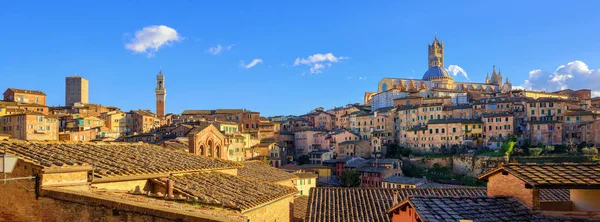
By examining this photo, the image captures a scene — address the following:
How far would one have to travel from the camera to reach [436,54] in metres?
142

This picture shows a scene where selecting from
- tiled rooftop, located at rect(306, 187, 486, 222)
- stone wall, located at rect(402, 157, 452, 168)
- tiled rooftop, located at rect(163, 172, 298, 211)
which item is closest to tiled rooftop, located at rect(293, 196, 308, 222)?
tiled rooftop, located at rect(306, 187, 486, 222)

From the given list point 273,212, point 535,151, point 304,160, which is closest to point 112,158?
point 273,212

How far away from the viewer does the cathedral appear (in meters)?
99.2

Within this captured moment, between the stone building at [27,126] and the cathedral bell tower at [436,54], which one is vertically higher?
the cathedral bell tower at [436,54]

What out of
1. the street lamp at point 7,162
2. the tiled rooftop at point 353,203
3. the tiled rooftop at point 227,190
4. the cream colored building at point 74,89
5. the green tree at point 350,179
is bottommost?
the green tree at point 350,179

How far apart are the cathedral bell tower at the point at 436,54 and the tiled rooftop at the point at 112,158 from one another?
135 meters

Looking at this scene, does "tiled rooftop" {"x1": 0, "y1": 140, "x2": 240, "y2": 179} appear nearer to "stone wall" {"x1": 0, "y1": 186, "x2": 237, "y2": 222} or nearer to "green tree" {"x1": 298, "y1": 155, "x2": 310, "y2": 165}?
"stone wall" {"x1": 0, "y1": 186, "x2": 237, "y2": 222}

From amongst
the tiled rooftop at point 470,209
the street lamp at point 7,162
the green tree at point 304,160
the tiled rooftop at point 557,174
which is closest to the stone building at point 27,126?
the green tree at point 304,160

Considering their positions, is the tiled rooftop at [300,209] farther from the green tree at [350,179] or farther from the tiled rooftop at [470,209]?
the green tree at [350,179]

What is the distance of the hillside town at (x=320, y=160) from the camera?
27.1 ft

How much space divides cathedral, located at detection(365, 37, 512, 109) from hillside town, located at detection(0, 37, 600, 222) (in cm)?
52

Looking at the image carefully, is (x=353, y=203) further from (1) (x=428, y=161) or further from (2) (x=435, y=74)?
(2) (x=435, y=74)

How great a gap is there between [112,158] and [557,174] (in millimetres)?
11807

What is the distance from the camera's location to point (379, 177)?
57906 mm
